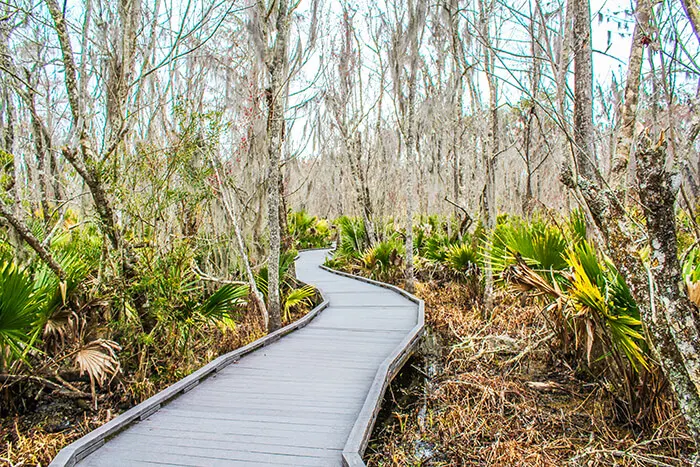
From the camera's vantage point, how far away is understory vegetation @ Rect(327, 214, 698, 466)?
3.33 metres

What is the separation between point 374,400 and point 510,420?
4.38 feet

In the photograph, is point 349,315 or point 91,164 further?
point 349,315

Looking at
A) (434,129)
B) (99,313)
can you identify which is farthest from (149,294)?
(434,129)

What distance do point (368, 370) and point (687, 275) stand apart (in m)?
2.83

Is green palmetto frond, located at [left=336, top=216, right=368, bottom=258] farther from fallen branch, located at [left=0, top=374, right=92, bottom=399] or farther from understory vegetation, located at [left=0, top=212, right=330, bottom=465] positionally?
fallen branch, located at [left=0, top=374, right=92, bottom=399]

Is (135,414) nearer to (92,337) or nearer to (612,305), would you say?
(92,337)

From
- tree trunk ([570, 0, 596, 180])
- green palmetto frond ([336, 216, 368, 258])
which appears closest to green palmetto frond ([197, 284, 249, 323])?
tree trunk ([570, 0, 596, 180])

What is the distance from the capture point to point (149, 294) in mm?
4699

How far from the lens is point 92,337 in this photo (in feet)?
14.6

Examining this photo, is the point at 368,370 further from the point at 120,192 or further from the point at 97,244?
the point at 97,244

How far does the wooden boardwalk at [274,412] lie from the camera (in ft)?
9.61

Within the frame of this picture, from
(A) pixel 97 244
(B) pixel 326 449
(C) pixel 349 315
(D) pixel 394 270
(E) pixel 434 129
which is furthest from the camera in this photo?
(E) pixel 434 129

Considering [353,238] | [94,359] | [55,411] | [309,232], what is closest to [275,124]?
[94,359]

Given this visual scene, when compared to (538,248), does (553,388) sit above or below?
below
